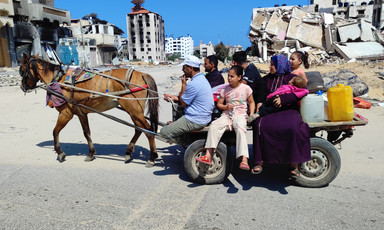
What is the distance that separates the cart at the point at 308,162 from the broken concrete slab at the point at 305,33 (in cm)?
2319

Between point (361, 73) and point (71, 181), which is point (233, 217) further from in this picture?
point (361, 73)

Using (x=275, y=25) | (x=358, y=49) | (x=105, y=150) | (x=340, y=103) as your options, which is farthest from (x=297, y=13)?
(x=340, y=103)

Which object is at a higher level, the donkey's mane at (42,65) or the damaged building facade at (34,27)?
the damaged building facade at (34,27)

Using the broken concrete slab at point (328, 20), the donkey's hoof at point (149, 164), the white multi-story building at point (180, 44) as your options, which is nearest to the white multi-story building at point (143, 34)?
the broken concrete slab at point (328, 20)

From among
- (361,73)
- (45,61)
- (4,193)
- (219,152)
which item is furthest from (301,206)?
(361,73)

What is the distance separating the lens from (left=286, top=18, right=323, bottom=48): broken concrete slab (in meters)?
25.1

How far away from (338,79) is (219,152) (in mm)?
8713

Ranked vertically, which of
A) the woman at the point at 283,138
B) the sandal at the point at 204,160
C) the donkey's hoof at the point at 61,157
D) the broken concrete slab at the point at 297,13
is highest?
the broken concrete slab at the point at 297,13

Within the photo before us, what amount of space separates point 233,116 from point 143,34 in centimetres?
9470

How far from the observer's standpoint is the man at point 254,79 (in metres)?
4.45

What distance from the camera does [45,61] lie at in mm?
5598

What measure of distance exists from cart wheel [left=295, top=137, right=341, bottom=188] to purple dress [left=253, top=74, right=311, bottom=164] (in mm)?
296

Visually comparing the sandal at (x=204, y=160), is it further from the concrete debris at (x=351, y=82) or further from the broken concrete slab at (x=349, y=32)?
the broken concrete slab at (x=349, y=32)

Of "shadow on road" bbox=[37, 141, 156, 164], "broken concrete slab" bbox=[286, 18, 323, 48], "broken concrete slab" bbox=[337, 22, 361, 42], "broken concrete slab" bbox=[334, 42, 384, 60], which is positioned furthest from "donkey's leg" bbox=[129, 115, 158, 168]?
"broken concrete slab" bbox=[337, 22, 361, 42]
